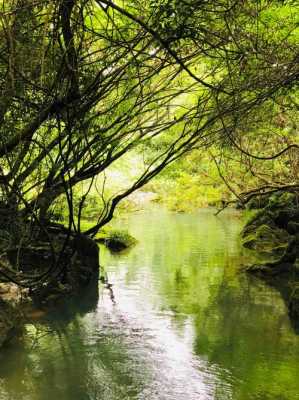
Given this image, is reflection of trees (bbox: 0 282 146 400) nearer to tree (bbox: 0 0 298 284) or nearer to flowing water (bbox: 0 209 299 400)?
flowing water (bbox: 0 209 299 400)

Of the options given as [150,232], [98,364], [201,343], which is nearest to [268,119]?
[201,343]

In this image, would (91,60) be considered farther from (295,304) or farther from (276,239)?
(276,239)

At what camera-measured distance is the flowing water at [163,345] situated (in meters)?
6.69

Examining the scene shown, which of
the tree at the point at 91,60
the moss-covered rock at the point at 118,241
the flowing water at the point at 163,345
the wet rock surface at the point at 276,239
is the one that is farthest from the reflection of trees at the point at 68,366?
the moss-covered rock at the point at 118,241

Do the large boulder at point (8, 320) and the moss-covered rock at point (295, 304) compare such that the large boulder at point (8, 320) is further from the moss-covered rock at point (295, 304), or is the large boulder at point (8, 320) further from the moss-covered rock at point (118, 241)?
the moss-covered rock at point (118, 241)

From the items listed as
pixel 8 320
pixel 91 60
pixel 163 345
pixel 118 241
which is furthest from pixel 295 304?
pixel 118 241

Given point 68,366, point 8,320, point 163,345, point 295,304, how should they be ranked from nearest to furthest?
point 68,366, point 8,320, point 163,345, point 295,304

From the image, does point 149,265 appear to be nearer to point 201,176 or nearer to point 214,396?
point 201,176

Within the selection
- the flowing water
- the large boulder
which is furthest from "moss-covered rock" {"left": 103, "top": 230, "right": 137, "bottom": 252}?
the large boulder

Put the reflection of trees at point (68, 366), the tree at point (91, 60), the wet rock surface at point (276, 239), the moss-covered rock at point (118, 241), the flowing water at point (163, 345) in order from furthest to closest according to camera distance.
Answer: the moss-covered rock at point (118, 241) < the wet rock surface at point (276, 239) < the flowing water at point (163, 345) < the reflection of trees at point (68, 366) < the tree at point (91, 60)

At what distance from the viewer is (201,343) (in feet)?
27.8

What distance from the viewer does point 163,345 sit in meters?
8.34

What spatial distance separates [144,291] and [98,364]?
480cm

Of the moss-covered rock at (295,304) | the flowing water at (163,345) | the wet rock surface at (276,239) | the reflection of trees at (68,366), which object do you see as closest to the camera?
the reflection of trees at (68,366)
